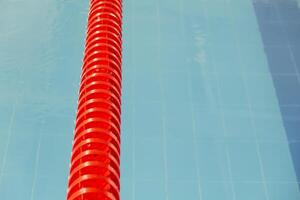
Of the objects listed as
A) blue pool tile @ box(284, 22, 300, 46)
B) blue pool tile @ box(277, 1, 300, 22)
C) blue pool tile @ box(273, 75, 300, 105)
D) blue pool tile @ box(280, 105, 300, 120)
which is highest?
blue pool tile @ box(277, 1, 300, 22)

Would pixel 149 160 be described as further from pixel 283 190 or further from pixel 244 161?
pixel 283 190

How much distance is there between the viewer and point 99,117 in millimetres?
1958

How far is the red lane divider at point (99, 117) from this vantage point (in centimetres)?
174

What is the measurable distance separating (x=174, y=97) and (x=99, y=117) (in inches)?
110

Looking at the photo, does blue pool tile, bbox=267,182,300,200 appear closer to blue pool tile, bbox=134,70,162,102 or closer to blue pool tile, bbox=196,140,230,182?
blue pool tile, bbox=196,140,230,182

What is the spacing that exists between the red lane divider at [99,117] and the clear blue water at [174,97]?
206 cm

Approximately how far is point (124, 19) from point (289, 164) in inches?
94.3

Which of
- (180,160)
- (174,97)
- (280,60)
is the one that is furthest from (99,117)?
(280,60)

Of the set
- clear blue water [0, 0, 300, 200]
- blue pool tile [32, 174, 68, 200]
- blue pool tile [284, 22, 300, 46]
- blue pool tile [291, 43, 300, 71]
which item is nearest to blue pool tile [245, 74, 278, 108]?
clear blue water [0, 0, 300, 200]

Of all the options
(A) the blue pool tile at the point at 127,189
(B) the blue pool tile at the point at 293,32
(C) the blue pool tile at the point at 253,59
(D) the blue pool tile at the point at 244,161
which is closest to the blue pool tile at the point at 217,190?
(D) the blue pool tile at the point at 244,161

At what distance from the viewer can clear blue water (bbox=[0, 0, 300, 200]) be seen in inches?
164

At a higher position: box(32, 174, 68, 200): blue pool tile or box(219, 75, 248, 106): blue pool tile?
box(219, 75, 248, 106): blue pool tile

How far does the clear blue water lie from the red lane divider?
81.3 inches

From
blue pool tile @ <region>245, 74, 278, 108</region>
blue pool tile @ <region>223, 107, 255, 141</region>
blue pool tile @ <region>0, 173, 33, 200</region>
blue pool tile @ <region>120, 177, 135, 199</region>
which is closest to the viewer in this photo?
blue pool tile @ <region>0, 173, 33, 200</region>
